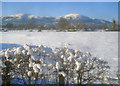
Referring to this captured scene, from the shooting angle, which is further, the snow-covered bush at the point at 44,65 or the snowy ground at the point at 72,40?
the snowy ground at the point at 72,40

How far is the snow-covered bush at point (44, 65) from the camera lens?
124 cm

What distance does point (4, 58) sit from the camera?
57.4 inches

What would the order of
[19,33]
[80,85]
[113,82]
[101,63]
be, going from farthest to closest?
[19,33], [113,82], [80,85], [101,63]

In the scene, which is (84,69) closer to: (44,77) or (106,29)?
(44,77)

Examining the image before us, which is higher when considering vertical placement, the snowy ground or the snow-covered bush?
the snow-covered bush

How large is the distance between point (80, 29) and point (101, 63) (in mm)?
4988

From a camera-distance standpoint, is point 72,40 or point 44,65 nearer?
point 44,65

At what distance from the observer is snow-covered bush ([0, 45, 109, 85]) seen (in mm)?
1235

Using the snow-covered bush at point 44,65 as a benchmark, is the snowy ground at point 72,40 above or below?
below

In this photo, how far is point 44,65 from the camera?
1.16 meters

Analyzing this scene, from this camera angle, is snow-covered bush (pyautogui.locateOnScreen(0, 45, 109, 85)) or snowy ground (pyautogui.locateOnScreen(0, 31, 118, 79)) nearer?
snow-covered bush (pyautogui.locateOnScreen(0, 45, 109, 85))

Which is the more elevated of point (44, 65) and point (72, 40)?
point (44, 65)

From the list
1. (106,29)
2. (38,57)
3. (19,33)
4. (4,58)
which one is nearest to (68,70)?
(38,57)

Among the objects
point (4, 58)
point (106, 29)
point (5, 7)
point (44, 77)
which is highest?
point (5, 7)
